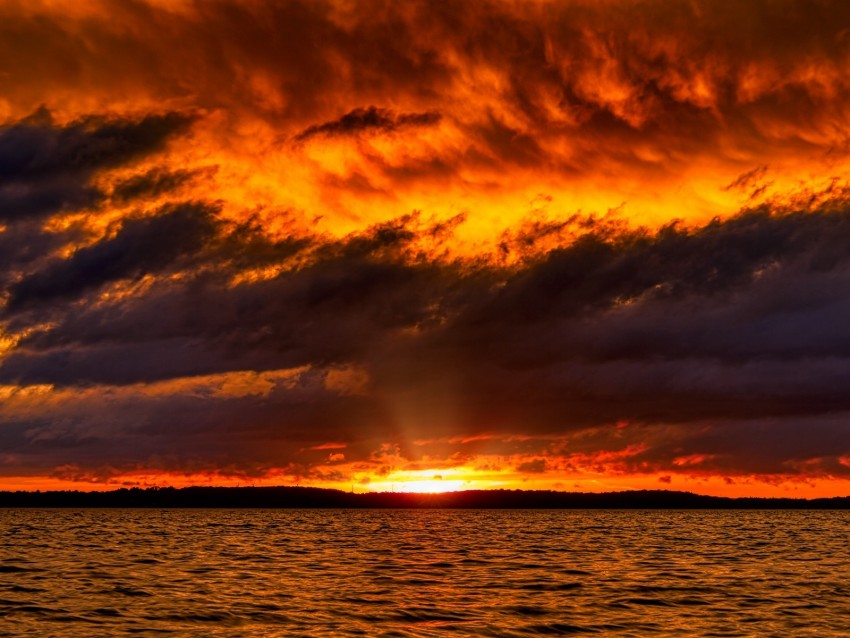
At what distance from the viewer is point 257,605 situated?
3994 cm

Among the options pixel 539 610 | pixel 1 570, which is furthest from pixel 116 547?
pixel 539 610

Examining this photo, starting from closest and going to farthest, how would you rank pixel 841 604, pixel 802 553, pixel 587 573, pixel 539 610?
pixel 539 610
pixel 841 604
pixel 587 573
pixel 802 553

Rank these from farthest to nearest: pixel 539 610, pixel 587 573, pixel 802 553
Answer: pixel 802 553
pixel 587 573
pixel 539 610

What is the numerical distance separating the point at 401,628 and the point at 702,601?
16.7 m

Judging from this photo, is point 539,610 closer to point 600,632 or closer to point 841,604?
point 600,632

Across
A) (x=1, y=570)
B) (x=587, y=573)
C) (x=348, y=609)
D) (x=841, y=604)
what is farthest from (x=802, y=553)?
(x=1, y=570)

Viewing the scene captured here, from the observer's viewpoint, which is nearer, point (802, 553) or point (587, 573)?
point (587, 573)

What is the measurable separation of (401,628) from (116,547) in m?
58.6

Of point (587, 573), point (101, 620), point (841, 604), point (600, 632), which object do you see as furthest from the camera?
point (587, 573)

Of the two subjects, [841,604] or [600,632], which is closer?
[600,632]

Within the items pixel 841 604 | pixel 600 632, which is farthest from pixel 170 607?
pixel 841 604

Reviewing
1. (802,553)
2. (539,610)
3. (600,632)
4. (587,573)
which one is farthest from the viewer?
(802,553)

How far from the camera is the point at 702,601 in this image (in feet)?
138

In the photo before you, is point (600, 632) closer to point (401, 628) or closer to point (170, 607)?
point (401, 628)
